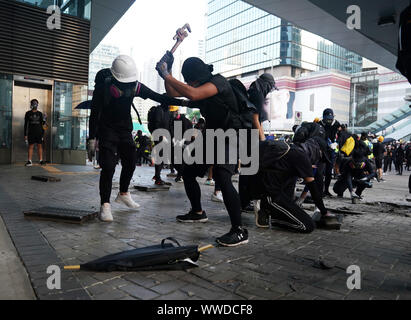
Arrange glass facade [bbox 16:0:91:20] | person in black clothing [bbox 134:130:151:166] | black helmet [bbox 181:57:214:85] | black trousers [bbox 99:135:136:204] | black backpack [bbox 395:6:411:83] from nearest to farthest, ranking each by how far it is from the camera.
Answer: black backpack [bbox 395:6:411:83] → black helmet [bbox 181:57:214:85] → black trousers [bbox 99:135:136:204] → glass facade [bbox 16:0:91:20] → person in black clothing [bbox 134:130:151:166]

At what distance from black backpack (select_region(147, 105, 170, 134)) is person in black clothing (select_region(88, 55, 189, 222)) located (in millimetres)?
3360

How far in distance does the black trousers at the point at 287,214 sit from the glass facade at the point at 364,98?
2532 inches

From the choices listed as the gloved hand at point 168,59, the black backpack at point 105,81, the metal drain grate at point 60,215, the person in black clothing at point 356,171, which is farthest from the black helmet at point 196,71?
the person in black clothing at point 356,171

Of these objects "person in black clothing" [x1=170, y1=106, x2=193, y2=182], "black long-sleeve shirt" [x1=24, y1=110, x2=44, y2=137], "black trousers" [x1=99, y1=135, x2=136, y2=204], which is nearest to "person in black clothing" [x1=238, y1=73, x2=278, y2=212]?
"black trousers" [x1=99, y1=135, x2=136, y2=204]

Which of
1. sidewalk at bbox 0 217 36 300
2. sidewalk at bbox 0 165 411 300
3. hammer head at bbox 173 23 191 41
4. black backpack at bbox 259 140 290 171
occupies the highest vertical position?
hammer head at bbox 173 23 191 41

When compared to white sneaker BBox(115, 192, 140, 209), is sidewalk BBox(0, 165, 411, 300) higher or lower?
lower

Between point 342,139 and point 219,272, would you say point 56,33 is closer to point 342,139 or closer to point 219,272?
point 342,139

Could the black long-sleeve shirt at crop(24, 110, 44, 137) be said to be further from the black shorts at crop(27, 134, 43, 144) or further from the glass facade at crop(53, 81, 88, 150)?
the glass facade at crop(53, 81, 88, 150)

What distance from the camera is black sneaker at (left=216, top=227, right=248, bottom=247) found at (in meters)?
3.26

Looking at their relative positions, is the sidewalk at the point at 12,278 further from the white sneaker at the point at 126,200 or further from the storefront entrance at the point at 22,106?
the storefront entrance at the point at 22,106

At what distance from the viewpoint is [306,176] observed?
418 centimetres

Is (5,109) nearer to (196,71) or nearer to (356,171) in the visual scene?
(196,71)

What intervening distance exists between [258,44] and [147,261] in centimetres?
8821
